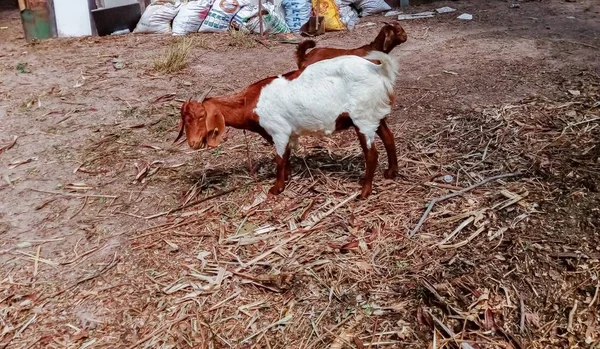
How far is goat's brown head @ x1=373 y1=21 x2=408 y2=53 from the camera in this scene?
3.97 m

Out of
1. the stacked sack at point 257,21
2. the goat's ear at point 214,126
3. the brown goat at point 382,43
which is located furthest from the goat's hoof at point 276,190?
the stacked sack at point 257,21

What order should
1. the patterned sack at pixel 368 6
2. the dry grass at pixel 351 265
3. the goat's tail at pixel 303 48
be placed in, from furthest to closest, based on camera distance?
the patterned sack at pixel 368 6 < the goat's tail at pixel 303 48 < the dry grass at pixel 351 265

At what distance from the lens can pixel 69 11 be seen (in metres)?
8.52

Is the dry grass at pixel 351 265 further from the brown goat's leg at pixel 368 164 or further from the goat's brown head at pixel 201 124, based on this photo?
the goat's brown head at pixel 201 124

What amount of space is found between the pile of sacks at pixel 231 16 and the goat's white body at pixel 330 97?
487 cm

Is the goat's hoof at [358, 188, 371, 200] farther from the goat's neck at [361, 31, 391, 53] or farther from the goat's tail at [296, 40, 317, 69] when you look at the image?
the goat's tail at [296, 40, 317, 69]

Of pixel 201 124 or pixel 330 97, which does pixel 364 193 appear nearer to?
pixel 330 97

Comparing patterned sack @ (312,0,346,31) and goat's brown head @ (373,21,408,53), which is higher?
goat's brown head @ (373,21,408,53)

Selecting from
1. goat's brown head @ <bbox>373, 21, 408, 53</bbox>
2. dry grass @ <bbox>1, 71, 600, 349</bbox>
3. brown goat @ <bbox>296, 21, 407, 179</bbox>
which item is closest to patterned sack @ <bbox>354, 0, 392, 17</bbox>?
→ brown goat @ <bbox>296, 21, 407, 179</bbox>

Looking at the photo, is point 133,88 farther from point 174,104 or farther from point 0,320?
point 0,320

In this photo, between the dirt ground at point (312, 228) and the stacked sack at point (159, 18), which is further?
the stacked sack at point (159, 18)

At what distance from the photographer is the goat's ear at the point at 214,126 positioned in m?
3.72

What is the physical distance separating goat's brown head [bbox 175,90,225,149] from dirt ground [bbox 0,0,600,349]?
539 mm

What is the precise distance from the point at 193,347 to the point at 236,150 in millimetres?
2235
